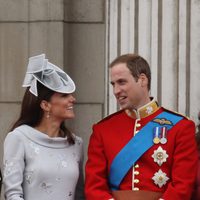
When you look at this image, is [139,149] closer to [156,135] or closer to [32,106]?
[156,135]

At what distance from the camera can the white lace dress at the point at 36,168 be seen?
481 centimetres

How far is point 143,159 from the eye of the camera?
4.86 m

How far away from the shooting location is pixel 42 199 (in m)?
4.86

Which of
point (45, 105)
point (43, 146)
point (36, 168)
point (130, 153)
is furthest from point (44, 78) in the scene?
point (130, 153)

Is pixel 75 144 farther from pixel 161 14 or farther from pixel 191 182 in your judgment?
pixel 161 14

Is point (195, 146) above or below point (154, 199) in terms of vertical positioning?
above

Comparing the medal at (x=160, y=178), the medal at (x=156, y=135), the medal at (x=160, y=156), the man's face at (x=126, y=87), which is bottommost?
the medal at (x=160, y=178)

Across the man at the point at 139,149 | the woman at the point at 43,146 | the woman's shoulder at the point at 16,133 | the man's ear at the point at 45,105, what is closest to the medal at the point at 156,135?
the man at the point at 139,149

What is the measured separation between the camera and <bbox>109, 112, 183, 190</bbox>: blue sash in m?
4.86

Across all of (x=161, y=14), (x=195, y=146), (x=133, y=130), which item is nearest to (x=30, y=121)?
(x=133, y=130)

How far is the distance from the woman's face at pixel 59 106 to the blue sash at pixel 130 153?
0.41 m

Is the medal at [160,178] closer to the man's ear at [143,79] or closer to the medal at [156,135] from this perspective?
the medal at [156,135]

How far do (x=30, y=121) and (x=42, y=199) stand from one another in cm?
49

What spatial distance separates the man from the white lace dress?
0.46ft
